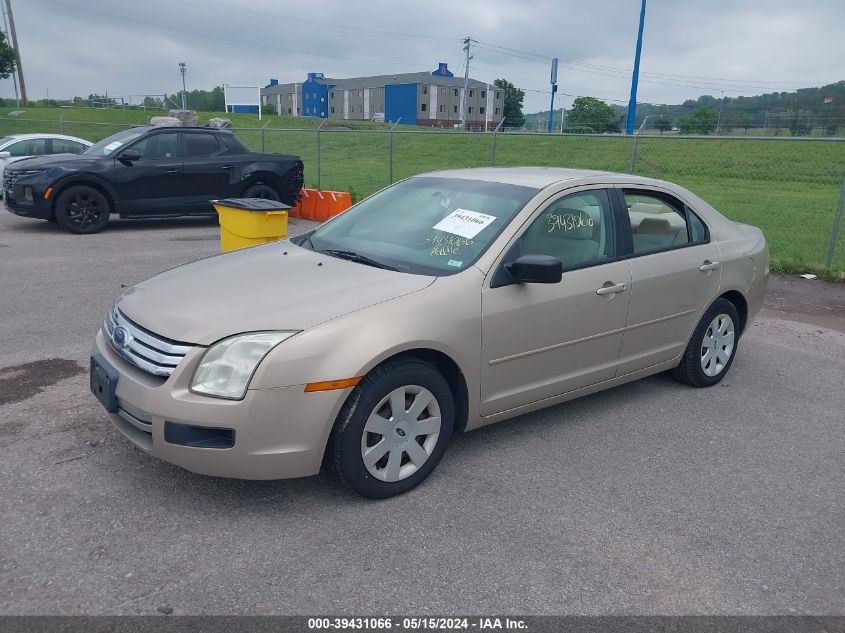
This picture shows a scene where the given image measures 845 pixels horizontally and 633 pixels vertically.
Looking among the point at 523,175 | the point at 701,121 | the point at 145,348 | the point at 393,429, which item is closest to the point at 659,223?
the point at 523,175

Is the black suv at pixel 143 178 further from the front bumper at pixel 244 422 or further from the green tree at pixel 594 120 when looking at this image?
the green tree at pixel 594 120

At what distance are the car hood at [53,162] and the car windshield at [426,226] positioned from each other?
8343mm

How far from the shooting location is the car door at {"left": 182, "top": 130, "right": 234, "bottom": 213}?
40.8 ft

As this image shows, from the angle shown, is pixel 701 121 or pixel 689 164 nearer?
pixel 689 164

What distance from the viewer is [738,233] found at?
5539 millimetres

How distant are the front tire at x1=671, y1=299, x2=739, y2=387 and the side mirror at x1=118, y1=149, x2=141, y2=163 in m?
9.65

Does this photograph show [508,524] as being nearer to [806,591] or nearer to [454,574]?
[454,574]

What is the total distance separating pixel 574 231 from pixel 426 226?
0.91 meters

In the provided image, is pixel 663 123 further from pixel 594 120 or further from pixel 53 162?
pixel 53 162

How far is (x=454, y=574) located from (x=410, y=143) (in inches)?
1207

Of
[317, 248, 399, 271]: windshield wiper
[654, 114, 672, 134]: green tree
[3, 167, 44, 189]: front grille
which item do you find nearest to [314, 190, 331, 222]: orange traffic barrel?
[3, 167, 44, 189]: front grille

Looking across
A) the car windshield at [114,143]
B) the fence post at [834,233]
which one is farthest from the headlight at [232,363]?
the car windshield at [114,143]

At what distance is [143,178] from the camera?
1197 cm

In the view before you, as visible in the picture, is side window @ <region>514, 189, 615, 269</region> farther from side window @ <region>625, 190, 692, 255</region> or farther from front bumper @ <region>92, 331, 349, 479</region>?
front bumper @ <region>92, 331, 349, 479</region>
